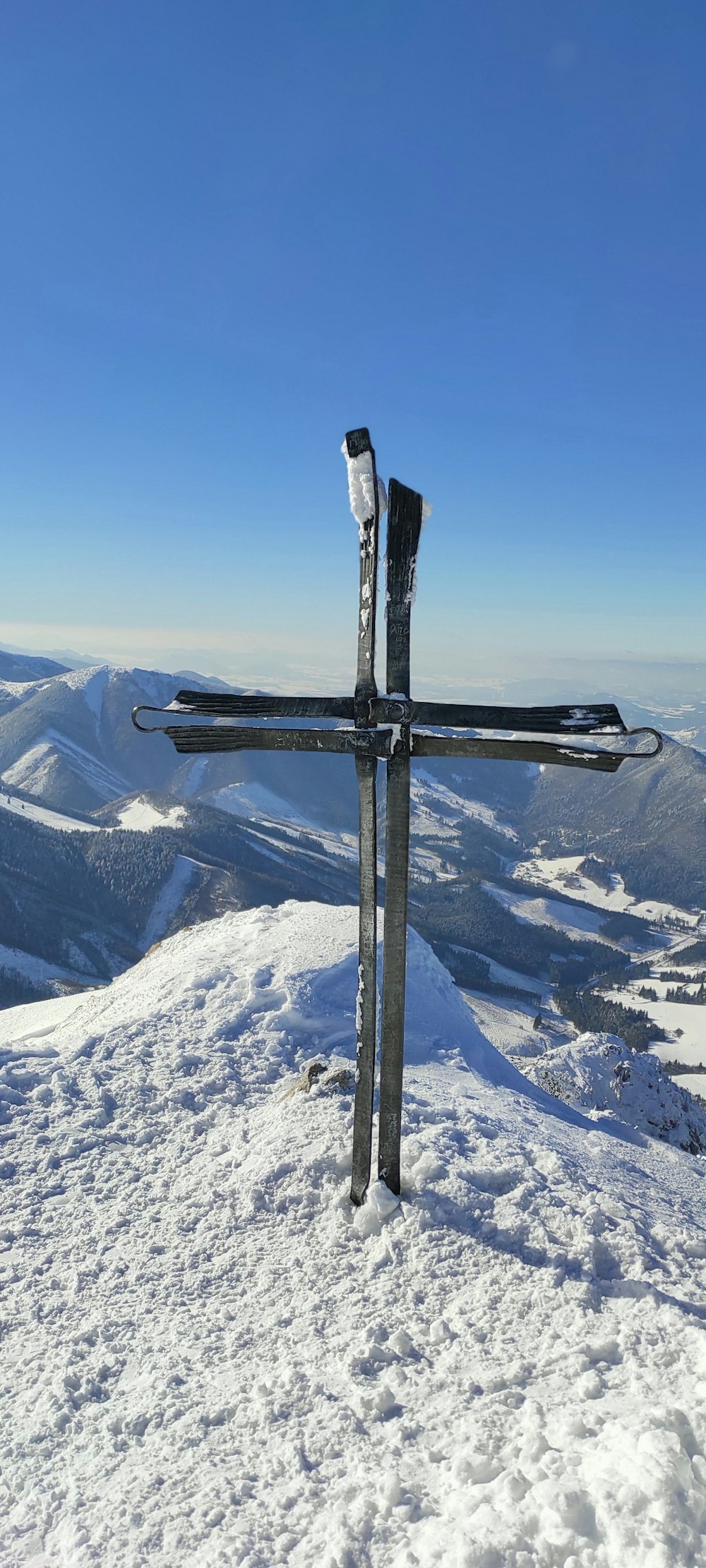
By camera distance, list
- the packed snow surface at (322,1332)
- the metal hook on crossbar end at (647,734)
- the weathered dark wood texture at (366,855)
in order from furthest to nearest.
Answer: the weathered dark wood texture at (366,855), the metal hook on crossbar end at (647,734), the packed snow surface at (322,1332)

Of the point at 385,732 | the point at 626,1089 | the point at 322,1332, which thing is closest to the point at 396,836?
the point at 385,732

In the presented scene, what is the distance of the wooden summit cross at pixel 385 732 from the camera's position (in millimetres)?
7039

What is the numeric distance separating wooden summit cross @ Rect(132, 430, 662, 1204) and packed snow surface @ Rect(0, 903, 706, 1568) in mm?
1288

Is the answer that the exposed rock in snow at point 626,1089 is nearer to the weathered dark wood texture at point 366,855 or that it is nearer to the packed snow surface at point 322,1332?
the packed snow surface at point 322,1332

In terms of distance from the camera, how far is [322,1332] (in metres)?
Result: 6.55

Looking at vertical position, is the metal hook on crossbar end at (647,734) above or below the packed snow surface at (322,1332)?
above

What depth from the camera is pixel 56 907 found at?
197750mm

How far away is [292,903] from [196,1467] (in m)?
15.8

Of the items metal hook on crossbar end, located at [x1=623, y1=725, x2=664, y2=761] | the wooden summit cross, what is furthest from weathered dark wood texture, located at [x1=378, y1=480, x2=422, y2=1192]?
metal hook on crossbar end, located at [x1=623, y1=725, x2=664, y2=761]

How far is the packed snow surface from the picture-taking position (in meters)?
4.61

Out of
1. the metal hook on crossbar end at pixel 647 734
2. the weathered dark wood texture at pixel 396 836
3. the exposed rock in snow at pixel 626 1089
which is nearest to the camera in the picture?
the metal hook on crossbar end at pixel 647 734

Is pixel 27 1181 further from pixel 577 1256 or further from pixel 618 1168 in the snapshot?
pixel 618 1168

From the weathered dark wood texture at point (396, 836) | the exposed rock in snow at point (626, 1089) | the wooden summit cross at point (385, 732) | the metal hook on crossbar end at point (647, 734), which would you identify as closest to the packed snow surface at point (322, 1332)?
the weathered dark wood texture at point (396, 836)

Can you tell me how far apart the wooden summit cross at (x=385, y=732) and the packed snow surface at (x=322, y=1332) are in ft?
4.23
